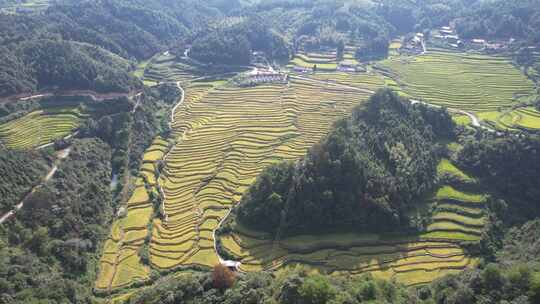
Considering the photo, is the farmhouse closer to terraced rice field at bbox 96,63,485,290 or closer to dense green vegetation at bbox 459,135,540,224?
terraced rice field at bbox 96,63,485,290

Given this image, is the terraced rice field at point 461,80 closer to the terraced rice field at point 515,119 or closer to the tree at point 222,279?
the terraced rice field at point 515,119

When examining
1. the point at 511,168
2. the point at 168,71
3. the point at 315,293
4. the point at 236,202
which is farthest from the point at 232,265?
the point at 168,71

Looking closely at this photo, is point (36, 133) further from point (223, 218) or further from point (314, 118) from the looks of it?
point (314, 118)

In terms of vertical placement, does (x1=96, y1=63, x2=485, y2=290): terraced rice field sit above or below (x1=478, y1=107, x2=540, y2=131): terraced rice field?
below

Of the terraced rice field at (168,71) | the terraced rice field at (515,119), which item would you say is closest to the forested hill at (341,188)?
the terraced rice field at (515,119)

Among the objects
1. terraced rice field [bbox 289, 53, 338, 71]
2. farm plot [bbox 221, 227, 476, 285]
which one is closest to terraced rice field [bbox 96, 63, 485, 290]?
farm plot [bbox 221, 227, 476, 285]

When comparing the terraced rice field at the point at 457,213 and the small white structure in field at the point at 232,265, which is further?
the terraced rice field at the point at 457,213

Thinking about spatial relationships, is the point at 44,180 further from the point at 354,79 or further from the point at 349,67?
the point at 349,67
